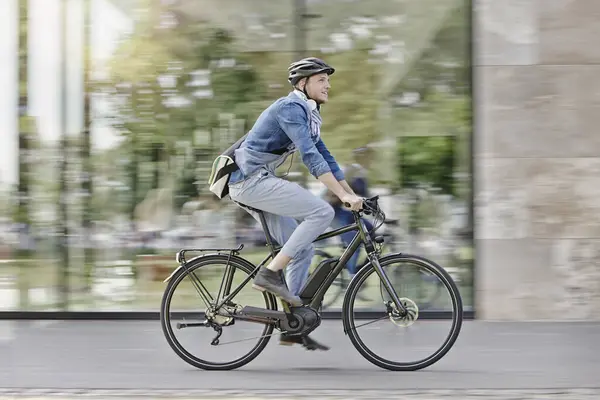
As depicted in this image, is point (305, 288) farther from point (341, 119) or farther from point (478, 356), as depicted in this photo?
point (341, 119)

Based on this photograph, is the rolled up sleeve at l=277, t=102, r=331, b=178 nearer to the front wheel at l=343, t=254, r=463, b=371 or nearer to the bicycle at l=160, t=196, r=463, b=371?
the bicycle at l=160, t=196, r=463, b=371

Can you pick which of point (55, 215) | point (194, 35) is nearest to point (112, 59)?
point (194, 35)

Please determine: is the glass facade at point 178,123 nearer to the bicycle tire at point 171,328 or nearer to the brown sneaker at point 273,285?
the bicycle tire at point 171,328

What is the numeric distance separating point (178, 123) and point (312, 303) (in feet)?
10.0

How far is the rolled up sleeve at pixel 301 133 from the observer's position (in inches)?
219

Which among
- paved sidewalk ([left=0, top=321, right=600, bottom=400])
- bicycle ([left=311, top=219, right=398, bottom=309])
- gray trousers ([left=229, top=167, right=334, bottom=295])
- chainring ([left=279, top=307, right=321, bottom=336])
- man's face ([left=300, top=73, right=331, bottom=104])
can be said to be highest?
man's face ([left=300, top=73, right=331, bottom=104])

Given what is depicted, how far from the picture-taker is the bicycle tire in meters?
5.84

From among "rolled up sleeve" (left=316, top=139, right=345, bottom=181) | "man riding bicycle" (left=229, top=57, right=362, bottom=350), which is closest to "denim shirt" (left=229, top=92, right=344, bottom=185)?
"man riding bicycle" (left=229, top=57, right=362, bottom=350)

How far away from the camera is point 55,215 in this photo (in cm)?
845

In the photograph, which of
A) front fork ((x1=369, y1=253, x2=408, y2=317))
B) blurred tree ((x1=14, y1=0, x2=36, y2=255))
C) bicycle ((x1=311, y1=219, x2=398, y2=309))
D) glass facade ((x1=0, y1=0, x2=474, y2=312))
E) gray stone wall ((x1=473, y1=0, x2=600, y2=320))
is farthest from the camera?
blurred tree ((x1=14, y1=0, x2=36, y2=255))

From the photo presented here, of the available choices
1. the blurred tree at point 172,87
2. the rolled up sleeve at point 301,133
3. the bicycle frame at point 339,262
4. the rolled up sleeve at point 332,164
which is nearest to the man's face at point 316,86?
the rolled up sleeve at point 301,133

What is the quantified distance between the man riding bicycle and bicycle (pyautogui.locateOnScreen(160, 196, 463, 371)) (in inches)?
3.8

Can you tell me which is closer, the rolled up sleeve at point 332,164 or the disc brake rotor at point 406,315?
the disc brake rotor at point 406,315

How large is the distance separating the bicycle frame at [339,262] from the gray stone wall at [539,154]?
252 centimetres
